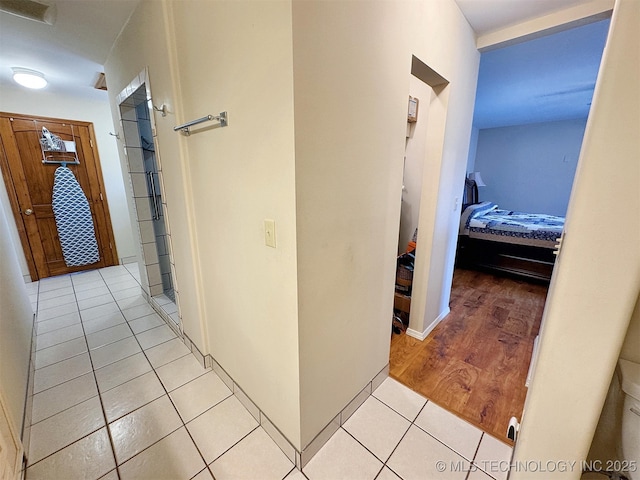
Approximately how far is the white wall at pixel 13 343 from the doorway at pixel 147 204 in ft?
2.84

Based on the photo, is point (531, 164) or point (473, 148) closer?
point (531, 164)

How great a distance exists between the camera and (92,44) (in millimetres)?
2023

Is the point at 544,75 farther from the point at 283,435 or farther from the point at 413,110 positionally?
the point at 283,435

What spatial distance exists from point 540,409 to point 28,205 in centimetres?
498

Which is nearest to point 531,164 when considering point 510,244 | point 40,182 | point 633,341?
point 510,244

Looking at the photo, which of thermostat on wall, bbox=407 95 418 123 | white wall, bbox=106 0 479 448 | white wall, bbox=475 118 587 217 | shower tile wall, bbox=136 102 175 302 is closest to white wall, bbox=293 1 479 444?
white wall, bbox=106 0 479 448

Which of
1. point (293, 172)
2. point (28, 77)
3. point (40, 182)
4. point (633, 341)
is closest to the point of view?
point (633, 341)

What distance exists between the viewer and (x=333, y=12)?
2.97 feet

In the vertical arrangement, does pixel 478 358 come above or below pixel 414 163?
below

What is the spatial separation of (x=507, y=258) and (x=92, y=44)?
499 centimetres

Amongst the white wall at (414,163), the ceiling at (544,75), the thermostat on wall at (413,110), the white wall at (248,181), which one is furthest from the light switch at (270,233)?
the ceiling at (544,75)

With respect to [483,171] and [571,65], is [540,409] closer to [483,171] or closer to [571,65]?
[571,65]

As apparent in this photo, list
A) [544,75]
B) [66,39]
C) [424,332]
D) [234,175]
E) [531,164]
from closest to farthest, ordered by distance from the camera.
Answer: [234,175]
[66,39]
[424,332]
[544,75]
[531,164]

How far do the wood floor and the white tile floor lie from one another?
130 millimetres
